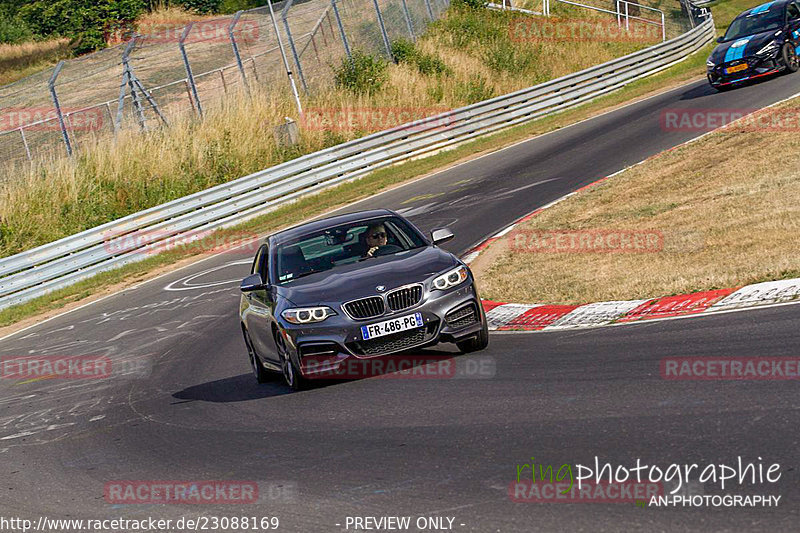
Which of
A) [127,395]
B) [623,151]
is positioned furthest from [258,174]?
[127,395]

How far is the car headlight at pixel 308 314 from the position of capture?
30.3ft

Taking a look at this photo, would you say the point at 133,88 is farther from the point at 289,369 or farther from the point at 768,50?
the point at 289,369

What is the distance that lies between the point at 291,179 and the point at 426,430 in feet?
72.2

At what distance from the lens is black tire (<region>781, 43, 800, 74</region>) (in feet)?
87.2

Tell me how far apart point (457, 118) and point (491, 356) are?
2440cm

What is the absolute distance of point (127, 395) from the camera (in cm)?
1141

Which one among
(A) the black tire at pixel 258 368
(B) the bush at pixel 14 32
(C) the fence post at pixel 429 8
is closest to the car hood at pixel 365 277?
(A) the black tire at pixel 258 368

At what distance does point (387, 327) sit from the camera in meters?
9.12

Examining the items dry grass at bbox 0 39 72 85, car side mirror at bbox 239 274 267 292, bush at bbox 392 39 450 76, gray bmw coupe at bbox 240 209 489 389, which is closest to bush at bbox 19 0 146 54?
dry grass at bbox 0 39 72 85

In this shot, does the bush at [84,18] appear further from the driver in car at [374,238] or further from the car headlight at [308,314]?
the car headlight at [308,314]

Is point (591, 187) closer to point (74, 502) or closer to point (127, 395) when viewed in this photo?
point (127, 395)

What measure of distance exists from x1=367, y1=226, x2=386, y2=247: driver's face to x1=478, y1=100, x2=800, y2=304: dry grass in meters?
2.34

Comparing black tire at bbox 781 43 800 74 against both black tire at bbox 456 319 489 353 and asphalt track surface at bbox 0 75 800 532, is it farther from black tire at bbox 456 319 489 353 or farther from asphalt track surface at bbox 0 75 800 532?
black tire at bbox 456 319 489 353

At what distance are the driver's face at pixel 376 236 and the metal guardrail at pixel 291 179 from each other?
13526 millimetres
